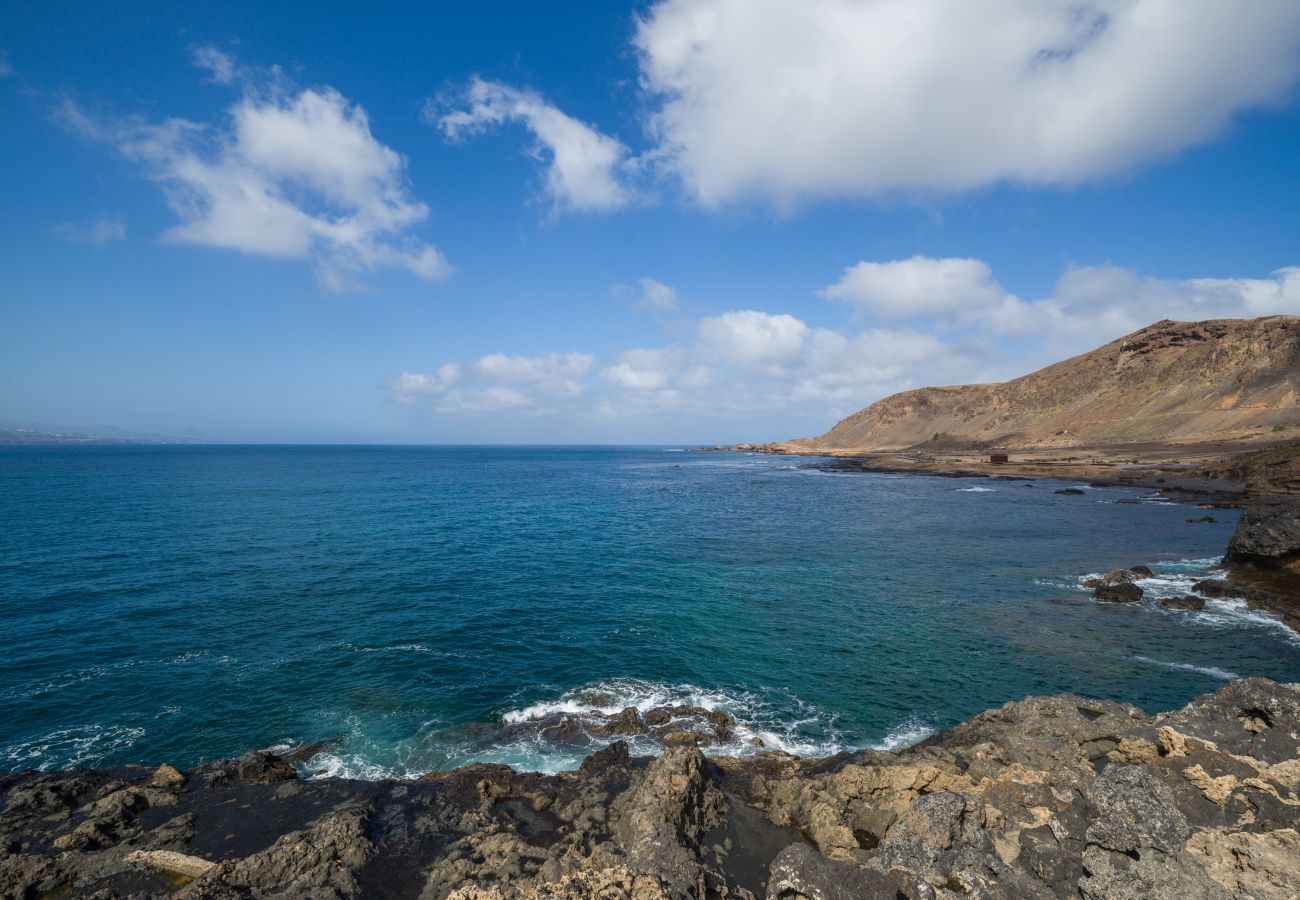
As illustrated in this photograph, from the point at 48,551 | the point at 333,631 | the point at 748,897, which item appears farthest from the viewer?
the point at 48,551

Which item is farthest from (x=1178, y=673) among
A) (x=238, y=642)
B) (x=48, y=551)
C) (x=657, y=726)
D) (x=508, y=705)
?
(x=48, y=551)

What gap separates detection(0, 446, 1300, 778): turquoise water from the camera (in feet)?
59.6

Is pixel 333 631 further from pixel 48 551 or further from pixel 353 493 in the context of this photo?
pixel 353 493

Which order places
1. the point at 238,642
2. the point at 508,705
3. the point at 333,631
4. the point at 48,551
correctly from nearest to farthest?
1. the point at 508,705
2. the point at 238,642
3. the point at 333,631
4. the point at 48,551

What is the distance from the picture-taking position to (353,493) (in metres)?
79.4

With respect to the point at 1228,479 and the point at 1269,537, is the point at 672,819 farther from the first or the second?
the point at 1228,479

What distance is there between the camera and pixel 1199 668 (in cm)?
2084

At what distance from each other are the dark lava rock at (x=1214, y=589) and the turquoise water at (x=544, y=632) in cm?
153

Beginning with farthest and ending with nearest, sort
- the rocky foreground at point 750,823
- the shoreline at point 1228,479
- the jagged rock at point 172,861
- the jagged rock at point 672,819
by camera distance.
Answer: the shoreline at point 1228,479, the jagged rock at point 172,861, the jagged rock at point 672,819, the rocky foreground at point 750,823

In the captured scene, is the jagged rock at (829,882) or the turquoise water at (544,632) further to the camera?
the turquoise water at (544,632)

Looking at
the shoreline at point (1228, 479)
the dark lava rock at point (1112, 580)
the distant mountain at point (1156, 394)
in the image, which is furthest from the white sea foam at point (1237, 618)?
the distant mountain at point (1156, 394)

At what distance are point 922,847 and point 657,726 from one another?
9704 mm

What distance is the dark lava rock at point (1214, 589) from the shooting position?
94.6ft

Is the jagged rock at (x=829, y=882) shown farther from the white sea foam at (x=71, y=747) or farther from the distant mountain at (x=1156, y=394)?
the distant mountain at (x=1156, y=394)
